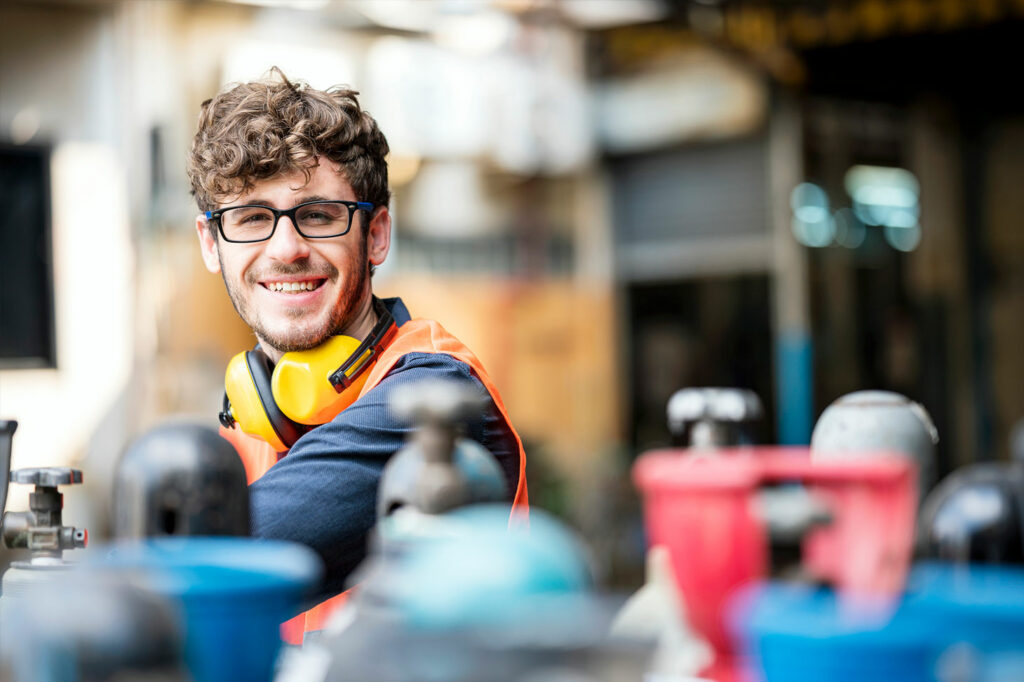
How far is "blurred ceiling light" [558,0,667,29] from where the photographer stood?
7.08m

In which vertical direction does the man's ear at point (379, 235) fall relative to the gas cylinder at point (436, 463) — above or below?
above

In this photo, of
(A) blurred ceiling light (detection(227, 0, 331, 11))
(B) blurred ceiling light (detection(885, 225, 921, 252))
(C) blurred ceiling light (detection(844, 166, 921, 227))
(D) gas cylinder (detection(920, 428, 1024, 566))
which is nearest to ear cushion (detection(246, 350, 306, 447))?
(D) gas cylinder (detection(920, 428, 1024, 566))

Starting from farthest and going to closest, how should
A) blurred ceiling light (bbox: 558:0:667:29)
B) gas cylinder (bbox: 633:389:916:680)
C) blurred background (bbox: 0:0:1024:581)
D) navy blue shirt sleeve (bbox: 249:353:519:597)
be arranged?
blurred ceiling light (bbox: 558:0:667:29) < blurred background (bbox: 0:0:1024:581) < navy blue shirt sleeve (bbox: 249:353:519:597) < gas cylinder (bbox: 633:389:916:680)

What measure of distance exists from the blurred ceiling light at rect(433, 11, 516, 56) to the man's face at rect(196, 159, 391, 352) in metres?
5.15

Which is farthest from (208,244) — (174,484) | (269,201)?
(174,484)

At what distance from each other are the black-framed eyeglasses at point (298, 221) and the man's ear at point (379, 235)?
0.11 meters

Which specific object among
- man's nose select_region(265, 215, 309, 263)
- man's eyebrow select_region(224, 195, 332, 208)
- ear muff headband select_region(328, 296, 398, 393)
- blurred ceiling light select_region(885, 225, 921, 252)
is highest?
blurred ceiling light select_region(885, 225, 921, 252)

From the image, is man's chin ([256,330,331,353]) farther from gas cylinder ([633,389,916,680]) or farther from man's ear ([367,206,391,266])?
gas cylinder ([633,389,916,680])

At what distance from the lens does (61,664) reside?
2.25 ft

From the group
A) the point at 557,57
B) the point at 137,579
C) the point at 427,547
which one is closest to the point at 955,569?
the point at 427,547

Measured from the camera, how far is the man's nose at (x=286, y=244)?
1922mm

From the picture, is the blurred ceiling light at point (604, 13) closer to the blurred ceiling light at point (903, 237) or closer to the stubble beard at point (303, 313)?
the blurred ceiling light at point (903, 237)

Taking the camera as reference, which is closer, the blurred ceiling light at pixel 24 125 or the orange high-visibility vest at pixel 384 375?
the orange high-visibility vest at pixel 384 375

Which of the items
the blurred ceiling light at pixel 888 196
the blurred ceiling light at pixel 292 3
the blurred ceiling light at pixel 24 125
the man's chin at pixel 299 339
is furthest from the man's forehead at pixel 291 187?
the blurred ceiling light at pixel 888 196
